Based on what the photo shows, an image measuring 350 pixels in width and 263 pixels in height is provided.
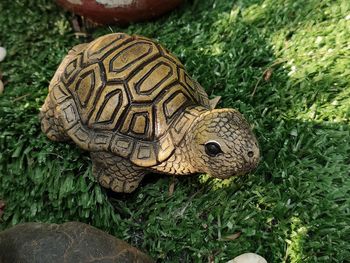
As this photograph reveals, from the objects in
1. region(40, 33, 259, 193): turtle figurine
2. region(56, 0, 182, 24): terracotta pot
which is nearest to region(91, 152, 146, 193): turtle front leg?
region(40, 33, 259, 193): turtle figurine

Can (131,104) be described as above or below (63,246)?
above

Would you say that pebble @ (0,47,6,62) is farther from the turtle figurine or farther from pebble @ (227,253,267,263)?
pebble @ (227,253,267,263)

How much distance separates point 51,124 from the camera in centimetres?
296

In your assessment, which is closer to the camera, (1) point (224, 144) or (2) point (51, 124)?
(1) point (224, 144)

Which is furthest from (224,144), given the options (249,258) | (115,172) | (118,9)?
(118,9)

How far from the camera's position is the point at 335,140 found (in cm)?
283

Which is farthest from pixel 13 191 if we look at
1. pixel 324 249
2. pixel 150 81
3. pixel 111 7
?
pixel 324 249

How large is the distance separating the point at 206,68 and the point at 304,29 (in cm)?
80

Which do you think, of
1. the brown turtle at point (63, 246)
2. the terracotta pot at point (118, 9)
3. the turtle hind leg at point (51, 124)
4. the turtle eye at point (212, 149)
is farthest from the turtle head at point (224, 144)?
the terracotta pot at point (118, 9)

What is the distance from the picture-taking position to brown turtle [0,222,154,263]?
2336mm

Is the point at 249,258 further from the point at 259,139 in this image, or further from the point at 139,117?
the point at 139,117

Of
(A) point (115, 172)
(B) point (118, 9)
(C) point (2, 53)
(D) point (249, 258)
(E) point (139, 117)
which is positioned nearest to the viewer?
(D) point (249, 258)

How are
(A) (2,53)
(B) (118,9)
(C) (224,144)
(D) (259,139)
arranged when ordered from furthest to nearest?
(A) (2,53)
(B) (118,9)
(D) (259,139)
(C) (224,144)

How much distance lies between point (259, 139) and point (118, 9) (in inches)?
59.5
